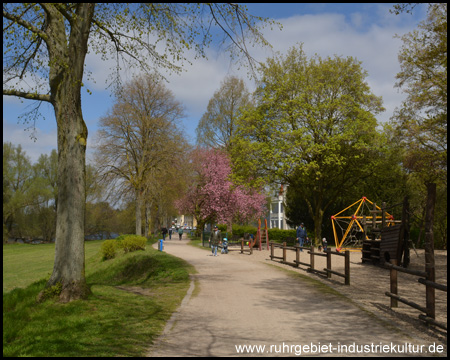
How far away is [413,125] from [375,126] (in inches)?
363

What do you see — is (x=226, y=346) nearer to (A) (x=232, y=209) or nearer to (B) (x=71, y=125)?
(B) (x=71, y=125)

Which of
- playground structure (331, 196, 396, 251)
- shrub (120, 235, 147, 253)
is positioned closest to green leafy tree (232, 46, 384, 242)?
playground structure (331, 196, 396, 251)

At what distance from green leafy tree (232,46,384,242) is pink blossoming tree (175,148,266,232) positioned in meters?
10.4

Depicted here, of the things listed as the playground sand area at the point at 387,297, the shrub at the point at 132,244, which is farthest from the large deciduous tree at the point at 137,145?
the playground sand area at the point at 387,297

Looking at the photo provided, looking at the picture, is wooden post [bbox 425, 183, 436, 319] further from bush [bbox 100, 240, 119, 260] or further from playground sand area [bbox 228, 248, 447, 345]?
bush [bbox 100, 240, 119, 260]

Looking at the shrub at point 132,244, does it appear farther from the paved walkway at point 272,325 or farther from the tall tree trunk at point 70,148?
the tall tree trunk at point 70,148

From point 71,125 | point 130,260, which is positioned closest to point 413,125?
point 130,260

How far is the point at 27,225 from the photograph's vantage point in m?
58.5

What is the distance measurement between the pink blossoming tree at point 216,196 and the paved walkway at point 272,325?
30.9 metres

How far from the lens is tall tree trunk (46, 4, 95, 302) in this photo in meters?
9.11

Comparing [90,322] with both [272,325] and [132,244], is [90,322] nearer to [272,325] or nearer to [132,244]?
[272,325]

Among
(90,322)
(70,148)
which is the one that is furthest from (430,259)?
(70,148)

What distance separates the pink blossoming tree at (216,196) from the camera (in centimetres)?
4312

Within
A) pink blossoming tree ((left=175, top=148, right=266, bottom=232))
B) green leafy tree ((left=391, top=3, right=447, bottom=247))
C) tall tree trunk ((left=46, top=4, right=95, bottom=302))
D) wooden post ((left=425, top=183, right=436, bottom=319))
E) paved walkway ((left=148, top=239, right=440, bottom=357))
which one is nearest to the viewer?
paved walkway ((left=148, top=239, right=440, bottom=357))
